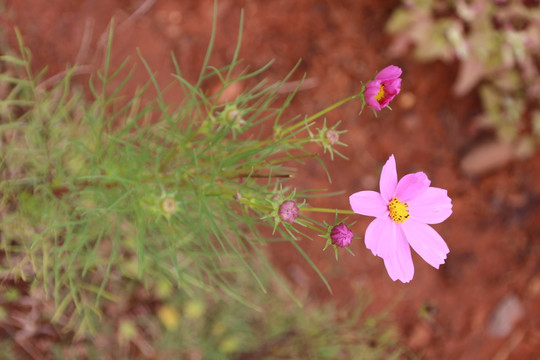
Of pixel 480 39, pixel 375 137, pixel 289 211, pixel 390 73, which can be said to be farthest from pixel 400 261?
pixel 480 39

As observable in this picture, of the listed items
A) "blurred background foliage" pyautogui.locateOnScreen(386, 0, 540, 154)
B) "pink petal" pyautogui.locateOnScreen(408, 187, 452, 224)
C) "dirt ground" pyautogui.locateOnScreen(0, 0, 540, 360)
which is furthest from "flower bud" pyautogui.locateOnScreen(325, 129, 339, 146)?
"blurred background foliage" pyautogui.locateOnScreen(386, 0, 540, 154)

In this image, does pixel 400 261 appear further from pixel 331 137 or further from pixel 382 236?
pixel 331 137

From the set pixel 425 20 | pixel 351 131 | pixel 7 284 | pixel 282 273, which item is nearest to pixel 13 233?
pixel 7 284

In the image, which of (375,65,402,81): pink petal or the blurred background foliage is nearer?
(375,65,402,81): pink petal

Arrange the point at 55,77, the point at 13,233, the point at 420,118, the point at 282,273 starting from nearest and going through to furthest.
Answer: the point at 13,233 → the point at 55,77 → the point at 282,273 → the point at 420,118

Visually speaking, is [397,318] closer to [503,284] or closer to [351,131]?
[503,284]

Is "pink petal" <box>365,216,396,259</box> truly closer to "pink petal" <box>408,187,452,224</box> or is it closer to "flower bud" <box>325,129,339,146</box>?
"pink petal" <box>408,187,452,224</box>
